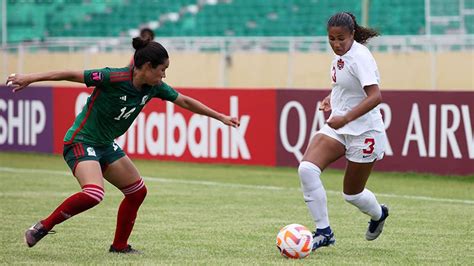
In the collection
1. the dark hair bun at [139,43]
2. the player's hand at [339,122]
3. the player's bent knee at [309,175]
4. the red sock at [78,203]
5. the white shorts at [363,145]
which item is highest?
the dark hair bun at [139,43]

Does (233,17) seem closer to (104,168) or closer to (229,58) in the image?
(229,58)

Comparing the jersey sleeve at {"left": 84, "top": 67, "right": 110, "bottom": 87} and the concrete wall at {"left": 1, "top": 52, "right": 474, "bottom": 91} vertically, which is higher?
the jersey sleeve at {"left": 84, "top": 67, "right": 110, "bottom": 87}

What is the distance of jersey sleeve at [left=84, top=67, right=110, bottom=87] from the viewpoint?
9.12 m

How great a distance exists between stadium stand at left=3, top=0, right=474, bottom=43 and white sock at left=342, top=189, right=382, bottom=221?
61.9 ft

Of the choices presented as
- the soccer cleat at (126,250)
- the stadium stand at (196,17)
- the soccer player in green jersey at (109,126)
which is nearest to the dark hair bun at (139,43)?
the soccer player in green jersey at (109,126)

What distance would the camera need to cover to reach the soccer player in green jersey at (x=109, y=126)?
912cm

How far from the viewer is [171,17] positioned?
3161cm

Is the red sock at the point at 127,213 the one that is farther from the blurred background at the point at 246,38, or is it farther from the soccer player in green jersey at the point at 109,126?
the blurred background at the point at 246,38

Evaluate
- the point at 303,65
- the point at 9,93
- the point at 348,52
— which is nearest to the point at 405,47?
the point at 303,65

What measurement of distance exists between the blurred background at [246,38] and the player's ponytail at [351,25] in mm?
13317

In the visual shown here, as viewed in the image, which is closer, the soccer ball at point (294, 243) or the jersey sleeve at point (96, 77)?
the jersey sleeve at point (96, 77)

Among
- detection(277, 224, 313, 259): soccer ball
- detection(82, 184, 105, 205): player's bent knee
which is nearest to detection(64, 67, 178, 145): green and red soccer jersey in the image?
Answer: detection(82, 184, 105, 205): player's bent knee

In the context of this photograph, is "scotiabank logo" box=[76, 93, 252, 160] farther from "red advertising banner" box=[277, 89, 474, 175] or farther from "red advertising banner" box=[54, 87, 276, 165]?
"red advertising banner" box=[277, 89, 474, 175]

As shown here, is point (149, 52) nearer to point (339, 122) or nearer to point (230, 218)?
point (339, 122)
